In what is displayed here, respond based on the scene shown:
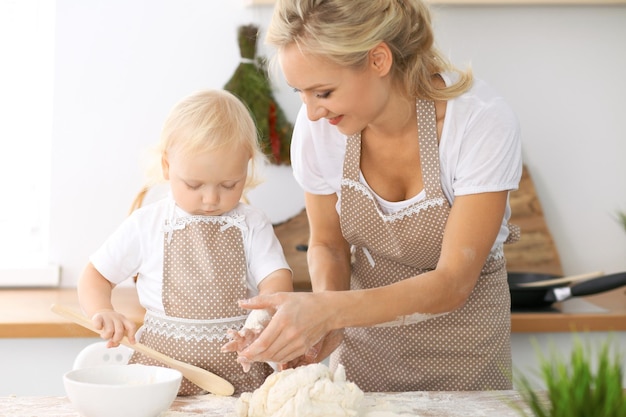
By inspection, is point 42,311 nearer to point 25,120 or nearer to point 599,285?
point 25,120

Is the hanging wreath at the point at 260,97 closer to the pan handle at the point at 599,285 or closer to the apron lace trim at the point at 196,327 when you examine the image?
the pan handle at the point at 599,285

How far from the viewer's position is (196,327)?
153 centimetres

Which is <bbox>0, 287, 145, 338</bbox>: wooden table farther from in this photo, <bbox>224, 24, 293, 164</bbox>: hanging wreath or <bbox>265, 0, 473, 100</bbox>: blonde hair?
<bbox>265, 0, 473, 100</bbox>: blonde hair

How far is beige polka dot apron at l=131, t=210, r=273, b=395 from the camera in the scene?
1517mm

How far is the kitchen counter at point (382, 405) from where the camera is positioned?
4.00ft

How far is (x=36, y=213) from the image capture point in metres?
2.76

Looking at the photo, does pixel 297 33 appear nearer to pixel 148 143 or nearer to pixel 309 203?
pixel 309 203

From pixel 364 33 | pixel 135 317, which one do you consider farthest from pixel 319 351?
pixel 135 317

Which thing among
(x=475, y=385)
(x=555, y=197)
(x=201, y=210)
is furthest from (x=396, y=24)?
(x=555, y=197)

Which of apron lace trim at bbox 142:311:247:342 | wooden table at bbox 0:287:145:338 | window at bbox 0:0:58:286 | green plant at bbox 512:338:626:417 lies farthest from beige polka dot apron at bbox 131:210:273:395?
window at bbox 0:0:58:286

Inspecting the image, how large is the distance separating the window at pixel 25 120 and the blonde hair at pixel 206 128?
1247 mm

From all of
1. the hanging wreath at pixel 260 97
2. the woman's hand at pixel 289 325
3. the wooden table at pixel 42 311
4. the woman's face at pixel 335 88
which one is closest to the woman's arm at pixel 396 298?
the woman's hand at pixel 289 325

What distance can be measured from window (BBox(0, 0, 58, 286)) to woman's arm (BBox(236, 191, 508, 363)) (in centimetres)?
167

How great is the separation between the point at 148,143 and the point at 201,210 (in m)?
1.14
